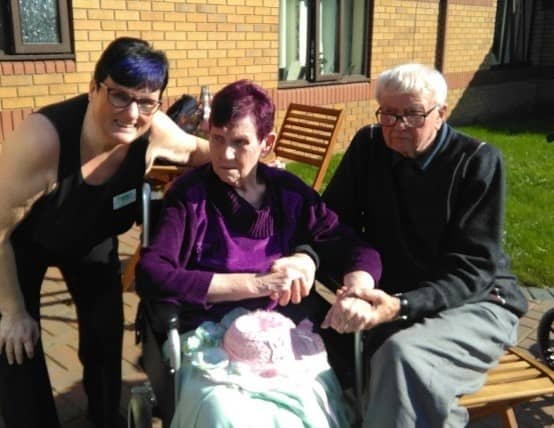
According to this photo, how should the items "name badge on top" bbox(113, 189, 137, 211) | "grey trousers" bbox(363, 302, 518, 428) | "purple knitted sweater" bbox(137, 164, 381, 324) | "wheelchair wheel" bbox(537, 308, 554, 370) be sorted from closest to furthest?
"grey trousers" bbox(363, 302, 518, 428) → "purple knitted sweater" bbox(137, 164, 381, 324) → "name badge on top" bbox(113, 189, 137, 211) → "wheelchair wheel" bbox(537, 308, 554, 370)

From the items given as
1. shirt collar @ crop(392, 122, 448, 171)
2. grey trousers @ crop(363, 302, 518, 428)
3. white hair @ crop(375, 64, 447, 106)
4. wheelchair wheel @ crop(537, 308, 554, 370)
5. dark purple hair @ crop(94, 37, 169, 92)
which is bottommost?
wheelchair wheel @ crop(537, 308, 554, 370)

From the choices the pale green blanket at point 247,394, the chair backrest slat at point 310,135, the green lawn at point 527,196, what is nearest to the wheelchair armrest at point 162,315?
the pale green blanket at point 247,394

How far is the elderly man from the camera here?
6.49 feet

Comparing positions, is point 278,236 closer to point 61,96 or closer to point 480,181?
point 480,181

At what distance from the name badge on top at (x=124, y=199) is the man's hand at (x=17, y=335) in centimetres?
50

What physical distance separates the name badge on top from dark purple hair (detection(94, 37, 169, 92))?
1.48ft

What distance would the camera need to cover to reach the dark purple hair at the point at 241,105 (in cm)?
213

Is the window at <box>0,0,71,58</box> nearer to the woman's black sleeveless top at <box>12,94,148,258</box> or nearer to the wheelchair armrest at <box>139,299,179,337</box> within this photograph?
the woman's black sleeveless top at <box>12,94,148,258</box>

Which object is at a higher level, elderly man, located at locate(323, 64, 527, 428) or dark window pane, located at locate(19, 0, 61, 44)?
dark window pane, located at locate(19, 0, 61, 44)

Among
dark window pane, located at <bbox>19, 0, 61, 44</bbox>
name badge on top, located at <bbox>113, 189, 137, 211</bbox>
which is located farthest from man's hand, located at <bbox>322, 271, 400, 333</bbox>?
dark window pane, located at <bbox>19, 0, 61, 44</bbox>

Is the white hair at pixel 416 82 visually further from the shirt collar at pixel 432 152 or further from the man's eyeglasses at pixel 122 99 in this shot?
the man's eyeglasses at pixel 122 99

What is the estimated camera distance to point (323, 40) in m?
8.39

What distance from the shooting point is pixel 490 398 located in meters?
2.07

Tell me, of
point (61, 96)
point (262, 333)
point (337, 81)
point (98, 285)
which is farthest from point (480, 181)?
point (337, 81)
